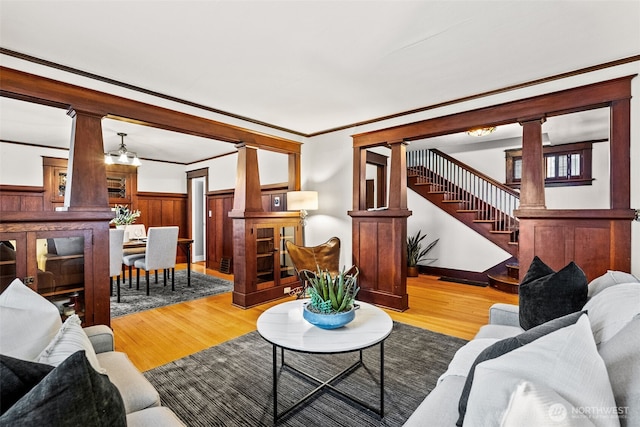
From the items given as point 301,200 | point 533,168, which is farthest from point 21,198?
point 533,168

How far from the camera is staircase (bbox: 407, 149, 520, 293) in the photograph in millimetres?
5105

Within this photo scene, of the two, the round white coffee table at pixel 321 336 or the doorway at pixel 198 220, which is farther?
the doorway at pixel 198 220

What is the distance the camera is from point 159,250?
459 centimetres

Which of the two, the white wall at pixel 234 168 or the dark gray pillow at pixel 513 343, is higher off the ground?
the white wall at pixel 234 168

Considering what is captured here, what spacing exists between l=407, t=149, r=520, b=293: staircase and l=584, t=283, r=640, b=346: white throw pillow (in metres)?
3.39

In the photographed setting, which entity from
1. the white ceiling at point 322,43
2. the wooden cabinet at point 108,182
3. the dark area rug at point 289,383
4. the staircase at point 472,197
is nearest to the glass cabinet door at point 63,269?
the dark area rug at point 289,383

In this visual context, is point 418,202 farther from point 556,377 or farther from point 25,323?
point 25,323

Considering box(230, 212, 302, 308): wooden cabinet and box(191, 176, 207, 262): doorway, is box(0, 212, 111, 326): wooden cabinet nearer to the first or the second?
box(230, 212, 302, 308): wooden cabinet

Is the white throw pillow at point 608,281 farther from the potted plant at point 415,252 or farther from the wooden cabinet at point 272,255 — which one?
the potted plant at point 415,252

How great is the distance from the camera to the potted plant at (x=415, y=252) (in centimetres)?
571

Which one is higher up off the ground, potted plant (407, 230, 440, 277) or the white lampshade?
the white lampshade

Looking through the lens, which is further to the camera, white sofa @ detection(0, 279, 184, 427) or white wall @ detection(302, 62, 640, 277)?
white wall @ detection(302, 62, 640, 277)

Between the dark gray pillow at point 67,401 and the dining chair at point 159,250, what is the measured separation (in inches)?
160

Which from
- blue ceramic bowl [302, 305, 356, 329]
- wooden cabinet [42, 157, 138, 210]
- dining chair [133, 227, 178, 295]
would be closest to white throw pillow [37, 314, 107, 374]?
blue ceramic bowl [302, 305, 356, 329]
